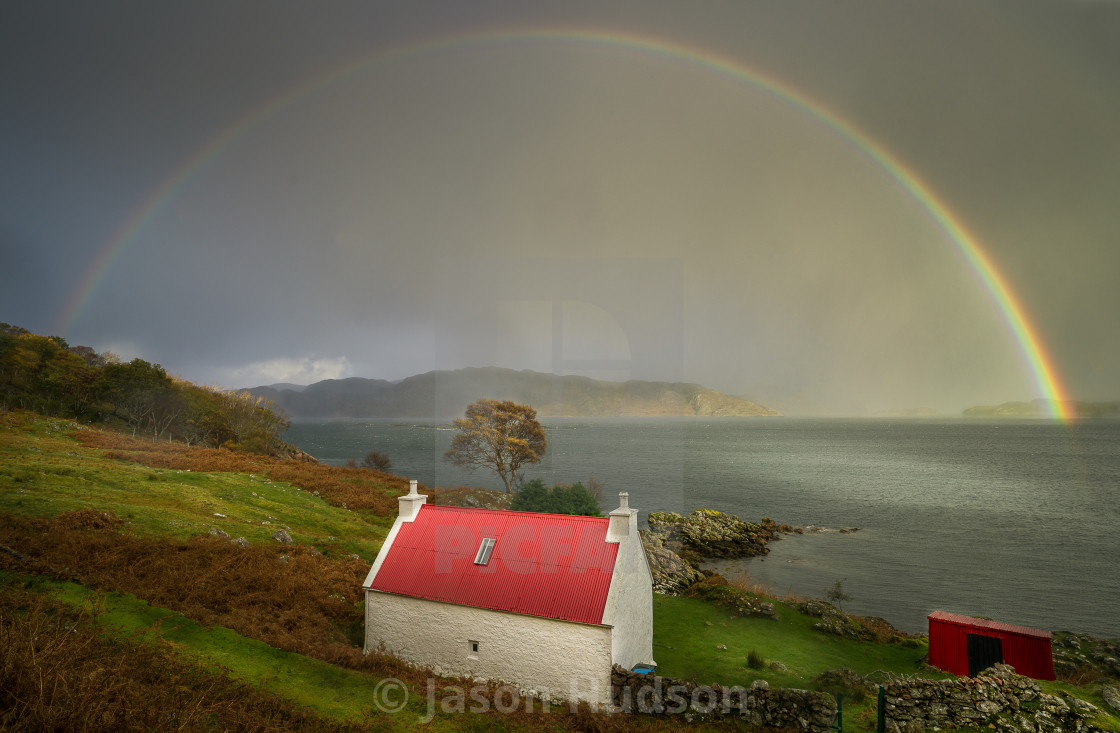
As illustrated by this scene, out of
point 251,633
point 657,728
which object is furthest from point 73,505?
point 657,728

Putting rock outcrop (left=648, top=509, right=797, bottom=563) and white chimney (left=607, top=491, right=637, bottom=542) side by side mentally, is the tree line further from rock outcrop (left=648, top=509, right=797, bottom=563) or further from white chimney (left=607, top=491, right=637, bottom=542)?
white chimney (left=607, top=491, right=637, bottom=542)

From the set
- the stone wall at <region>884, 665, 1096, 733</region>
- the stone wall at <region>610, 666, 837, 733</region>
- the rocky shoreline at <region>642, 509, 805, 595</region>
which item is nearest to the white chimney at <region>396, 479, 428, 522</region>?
the stone wall at <region>610, 666, 837, 733</region>

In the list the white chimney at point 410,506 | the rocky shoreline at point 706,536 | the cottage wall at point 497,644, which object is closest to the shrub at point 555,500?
the rocky shoreline at point 706,536

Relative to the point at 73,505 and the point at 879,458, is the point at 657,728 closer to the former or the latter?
the point at 73,505

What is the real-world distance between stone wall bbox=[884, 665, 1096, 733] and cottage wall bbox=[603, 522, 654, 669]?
313 inches

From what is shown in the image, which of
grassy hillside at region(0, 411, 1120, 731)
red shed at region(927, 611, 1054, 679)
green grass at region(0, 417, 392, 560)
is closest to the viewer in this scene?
grassy hillside at region(0, 411, 1120, 731)

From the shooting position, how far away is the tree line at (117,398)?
6944cm

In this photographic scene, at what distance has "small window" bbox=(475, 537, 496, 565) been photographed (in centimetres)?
1944

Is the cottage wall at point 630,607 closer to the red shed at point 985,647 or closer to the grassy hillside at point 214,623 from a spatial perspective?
the grassy hillside at point 214,623

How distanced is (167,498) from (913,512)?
9924 centimetres

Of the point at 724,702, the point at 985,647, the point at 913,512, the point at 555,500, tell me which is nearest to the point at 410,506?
the point at 724,702

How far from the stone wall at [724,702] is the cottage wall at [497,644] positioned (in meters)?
0.81

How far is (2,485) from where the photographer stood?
1001 inches

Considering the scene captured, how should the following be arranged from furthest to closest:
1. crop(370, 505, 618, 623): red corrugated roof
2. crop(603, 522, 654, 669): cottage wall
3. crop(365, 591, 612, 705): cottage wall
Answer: crop(370, 505, 618, 623): red corrugated roof < crop(603, 522, 654, 669): cottage wall < crop(365, 591, 612, 705): cottage wall
